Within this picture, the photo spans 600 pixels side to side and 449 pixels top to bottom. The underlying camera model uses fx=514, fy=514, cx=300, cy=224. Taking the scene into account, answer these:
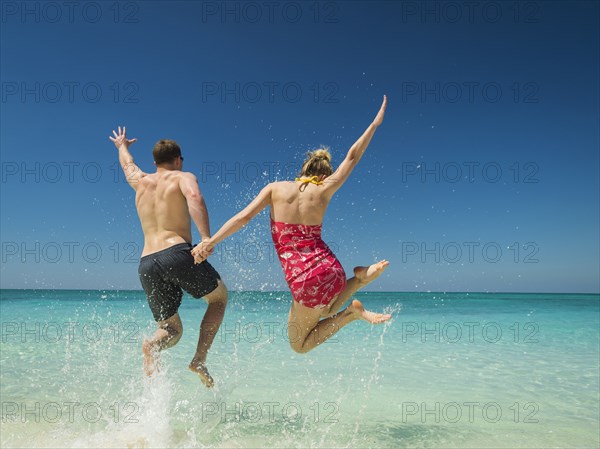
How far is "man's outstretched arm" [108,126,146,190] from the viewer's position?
5.12 meters

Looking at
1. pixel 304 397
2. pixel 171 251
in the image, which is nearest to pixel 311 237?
pixel 171 251

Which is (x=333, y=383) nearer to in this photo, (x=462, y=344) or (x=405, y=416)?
(x=405, y=416)

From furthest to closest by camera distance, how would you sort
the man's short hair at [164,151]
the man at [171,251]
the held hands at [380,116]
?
the man's short hair at [164,151]
the held hands at [380,116]
the man at [171,251]

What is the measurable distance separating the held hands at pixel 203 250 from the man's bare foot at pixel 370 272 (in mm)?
1422

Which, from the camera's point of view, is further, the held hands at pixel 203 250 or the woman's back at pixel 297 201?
the woman's back at pixel 297 201

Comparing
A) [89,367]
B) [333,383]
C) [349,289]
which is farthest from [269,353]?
[349,289]

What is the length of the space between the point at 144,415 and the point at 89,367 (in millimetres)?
3962

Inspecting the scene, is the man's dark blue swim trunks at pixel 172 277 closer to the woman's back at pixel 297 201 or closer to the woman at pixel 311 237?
the woman at pixel 311 237

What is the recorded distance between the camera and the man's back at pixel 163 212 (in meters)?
4.82

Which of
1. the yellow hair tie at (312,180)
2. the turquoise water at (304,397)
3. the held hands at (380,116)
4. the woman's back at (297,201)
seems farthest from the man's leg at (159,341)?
the held hands at (380,116)

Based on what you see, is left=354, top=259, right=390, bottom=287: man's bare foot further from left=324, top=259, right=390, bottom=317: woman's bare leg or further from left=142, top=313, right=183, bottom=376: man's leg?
left=142, top=313, right=183, bottom=376: man's leg

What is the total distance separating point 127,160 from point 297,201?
1.93 m

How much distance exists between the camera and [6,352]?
10.5 m

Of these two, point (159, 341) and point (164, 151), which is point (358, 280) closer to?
point (159, 341)
